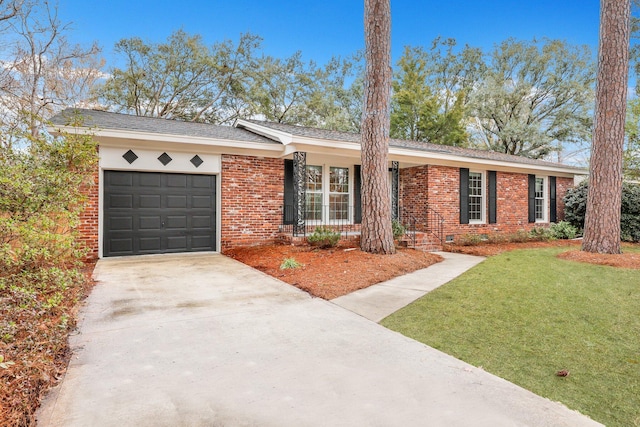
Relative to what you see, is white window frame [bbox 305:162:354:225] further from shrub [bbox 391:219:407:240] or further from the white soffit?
the white soffit

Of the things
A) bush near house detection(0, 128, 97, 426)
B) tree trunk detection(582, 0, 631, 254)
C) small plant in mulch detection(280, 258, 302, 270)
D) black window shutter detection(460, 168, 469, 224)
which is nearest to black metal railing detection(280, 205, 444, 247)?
black window shutter detection(460, 168, 469, 224)

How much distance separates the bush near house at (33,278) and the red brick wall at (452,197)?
9755 mm

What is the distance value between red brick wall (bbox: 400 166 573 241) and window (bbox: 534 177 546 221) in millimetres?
943

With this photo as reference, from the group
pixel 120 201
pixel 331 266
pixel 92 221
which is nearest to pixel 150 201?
pixel 120 201

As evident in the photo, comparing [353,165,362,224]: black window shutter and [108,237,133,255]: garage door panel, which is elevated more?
[353,165,362,224]: black window shutter

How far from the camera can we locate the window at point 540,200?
15000mm

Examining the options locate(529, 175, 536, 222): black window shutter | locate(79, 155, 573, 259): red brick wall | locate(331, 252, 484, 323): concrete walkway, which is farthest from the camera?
locate(529, 175, 536, 222): black window shutter

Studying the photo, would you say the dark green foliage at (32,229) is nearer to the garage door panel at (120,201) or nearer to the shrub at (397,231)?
the garage door panel at (120,201)

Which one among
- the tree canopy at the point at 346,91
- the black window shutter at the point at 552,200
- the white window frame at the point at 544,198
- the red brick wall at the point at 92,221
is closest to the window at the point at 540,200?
the white window frame at the point at 544,198

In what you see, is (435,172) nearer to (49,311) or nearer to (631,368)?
(631,368)

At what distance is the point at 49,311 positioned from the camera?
3939 millimetres

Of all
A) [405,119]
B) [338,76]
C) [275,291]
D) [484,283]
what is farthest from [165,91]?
[484,283]

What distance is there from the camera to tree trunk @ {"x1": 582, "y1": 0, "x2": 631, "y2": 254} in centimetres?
864

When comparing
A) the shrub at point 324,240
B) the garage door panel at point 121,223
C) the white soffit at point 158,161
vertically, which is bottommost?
the shrub at point 324,240
